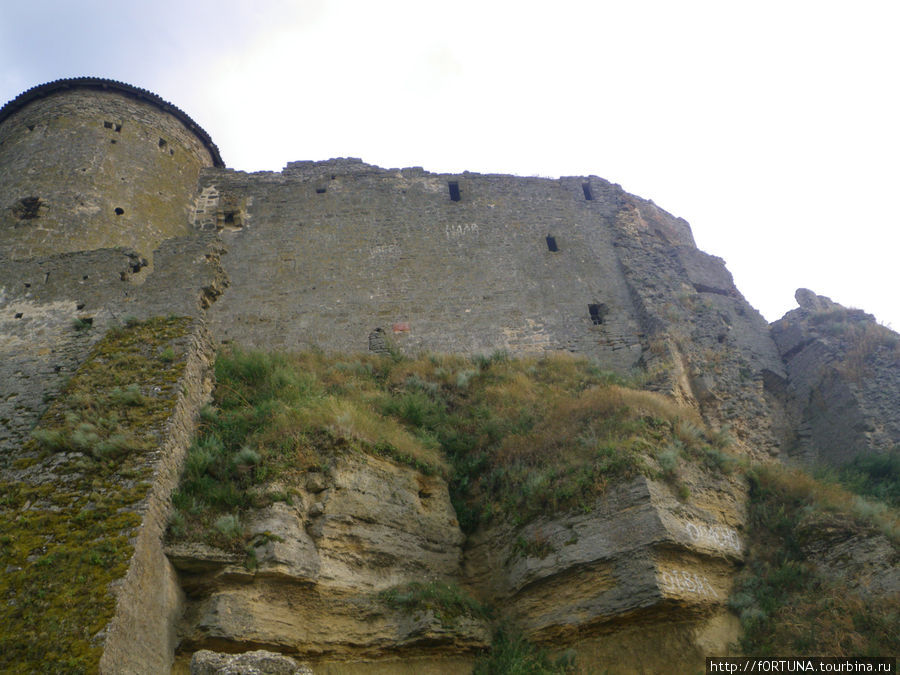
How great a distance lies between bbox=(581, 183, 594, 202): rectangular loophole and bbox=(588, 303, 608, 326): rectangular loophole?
3630 millimetres

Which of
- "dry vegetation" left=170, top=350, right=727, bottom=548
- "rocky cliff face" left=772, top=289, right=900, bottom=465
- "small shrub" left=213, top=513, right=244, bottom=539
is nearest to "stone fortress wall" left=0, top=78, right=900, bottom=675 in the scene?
"rocky cliff face" left=772, top=289, right=900, bottom=465

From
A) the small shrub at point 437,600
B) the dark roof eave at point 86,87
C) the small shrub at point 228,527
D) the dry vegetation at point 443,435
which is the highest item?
the dark roof eave at point 86,87

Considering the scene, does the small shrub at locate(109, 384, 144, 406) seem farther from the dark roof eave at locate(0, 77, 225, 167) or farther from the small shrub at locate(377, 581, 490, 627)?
the dark roof eave at locate(0, 77, 225, 167)

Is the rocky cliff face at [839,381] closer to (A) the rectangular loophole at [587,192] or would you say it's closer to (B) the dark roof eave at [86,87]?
(A) the rectangular loophole at [587,192]

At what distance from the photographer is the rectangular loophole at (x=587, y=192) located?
787 inches

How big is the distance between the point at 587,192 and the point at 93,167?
11512 millimetres

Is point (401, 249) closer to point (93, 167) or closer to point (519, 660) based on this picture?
point (93, 167)

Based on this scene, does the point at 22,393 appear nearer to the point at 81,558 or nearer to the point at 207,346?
the point at 207,346

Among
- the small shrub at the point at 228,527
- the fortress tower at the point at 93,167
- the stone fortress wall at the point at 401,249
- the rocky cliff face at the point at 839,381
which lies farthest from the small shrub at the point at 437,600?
the fortress tower at the point at 93,167

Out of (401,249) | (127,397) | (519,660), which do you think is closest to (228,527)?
(127,397)

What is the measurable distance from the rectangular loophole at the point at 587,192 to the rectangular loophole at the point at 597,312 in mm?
3630

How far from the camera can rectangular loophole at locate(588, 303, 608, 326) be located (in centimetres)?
1730

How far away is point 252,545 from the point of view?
852 centimetres

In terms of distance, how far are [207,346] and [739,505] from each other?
7.76 metres
